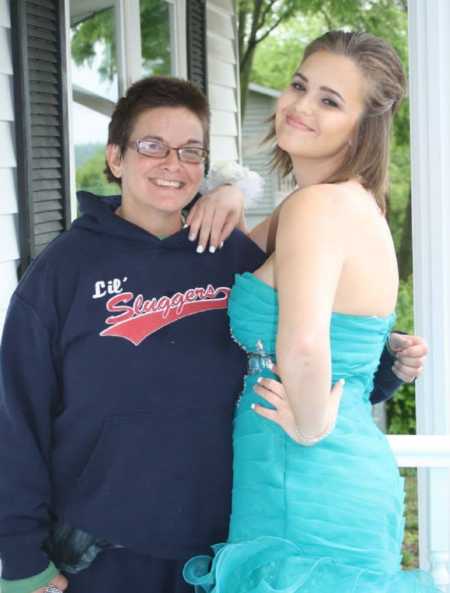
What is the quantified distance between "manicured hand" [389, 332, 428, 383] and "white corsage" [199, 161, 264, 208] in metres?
0.49

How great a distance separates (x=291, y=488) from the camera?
1.69 meters

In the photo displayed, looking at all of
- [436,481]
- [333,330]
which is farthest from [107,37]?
[333,330]

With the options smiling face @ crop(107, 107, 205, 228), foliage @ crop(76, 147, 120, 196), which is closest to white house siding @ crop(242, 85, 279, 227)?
foliage @ crop(76, 147, 120, 196)

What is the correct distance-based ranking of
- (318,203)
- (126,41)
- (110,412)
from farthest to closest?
(126,41)
(110,412)
(318,203)

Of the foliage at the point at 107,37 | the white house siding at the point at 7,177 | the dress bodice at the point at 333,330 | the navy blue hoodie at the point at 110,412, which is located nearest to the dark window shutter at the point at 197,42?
the foliage at the point at 107,37

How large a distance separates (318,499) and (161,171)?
739 mm

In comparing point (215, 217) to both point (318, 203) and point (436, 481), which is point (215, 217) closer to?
point (318, 203)

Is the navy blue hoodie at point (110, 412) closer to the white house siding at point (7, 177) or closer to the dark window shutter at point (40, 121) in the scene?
the white house siding at point (7, 177)

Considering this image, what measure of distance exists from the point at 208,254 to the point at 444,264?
36.8 inches

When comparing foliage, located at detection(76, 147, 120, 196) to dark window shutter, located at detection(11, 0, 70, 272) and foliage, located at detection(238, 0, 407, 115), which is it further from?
foliage, located at detection(238, 0, 407, 115)

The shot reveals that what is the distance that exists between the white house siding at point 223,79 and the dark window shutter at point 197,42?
0.36 m

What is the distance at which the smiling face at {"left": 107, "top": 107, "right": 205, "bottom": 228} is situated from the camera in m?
1.94

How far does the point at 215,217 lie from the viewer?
2006 mm

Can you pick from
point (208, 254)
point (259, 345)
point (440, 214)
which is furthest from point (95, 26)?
point (259, 345)
